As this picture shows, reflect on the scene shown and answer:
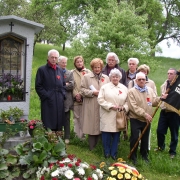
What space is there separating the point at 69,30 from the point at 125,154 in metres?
24.8

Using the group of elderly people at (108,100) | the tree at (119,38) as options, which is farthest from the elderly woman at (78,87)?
the tree at (119,38)

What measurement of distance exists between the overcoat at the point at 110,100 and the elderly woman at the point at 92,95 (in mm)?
381

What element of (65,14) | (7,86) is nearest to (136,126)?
Result: (7,86)

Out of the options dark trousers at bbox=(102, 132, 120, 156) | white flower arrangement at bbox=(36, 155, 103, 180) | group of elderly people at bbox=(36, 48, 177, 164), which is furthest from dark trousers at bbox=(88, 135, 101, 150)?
white flower arrangement at bbox=(36, 155, 103, 180)

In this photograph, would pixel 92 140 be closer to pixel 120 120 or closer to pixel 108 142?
pixel 108 142

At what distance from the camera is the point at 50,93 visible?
5.96 metres

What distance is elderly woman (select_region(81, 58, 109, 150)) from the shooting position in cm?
605

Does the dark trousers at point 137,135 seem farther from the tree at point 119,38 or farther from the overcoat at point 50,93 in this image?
the tree at point 119,38

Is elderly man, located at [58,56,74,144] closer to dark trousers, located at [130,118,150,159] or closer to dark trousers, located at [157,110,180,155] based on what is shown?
dark trousers, located at [130,118,150,159]


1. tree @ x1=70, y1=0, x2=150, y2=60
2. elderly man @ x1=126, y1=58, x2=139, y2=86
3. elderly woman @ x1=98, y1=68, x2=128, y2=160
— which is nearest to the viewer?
elderly woman @ x1=98, y1=68, x2=128, y2=160

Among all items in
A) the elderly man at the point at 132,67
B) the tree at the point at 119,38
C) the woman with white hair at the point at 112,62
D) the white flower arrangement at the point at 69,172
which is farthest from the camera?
the tree at the point at 119,38

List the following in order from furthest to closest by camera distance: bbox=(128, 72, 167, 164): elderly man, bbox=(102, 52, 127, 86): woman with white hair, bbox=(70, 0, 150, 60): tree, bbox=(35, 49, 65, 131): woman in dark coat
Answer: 1. bbox=(70, 0, 150, 60): tree
2. bbox=(102, 52, 127, 86): woman with white hair
3. bbox=(35, 49, 65, 131): woman in dark coat
4. bbox=(128, 72, 167, 164): elderly man

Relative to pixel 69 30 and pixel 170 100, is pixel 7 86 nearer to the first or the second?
pixel 170 100

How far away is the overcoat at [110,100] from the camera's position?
5609 millimetres
